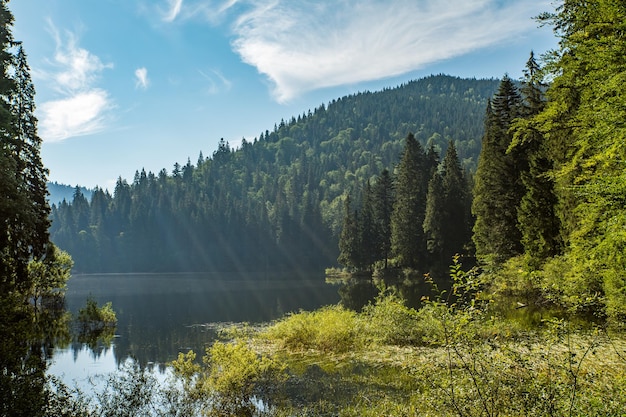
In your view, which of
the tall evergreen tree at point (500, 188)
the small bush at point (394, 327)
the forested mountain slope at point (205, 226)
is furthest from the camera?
the forested mountain slope at point (205, 226)

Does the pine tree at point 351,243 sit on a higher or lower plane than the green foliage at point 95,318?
higher

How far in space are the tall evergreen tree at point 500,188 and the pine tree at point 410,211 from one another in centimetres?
Result: 1553

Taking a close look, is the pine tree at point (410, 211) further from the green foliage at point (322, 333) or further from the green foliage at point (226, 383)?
the green foliage at point (226, 383)

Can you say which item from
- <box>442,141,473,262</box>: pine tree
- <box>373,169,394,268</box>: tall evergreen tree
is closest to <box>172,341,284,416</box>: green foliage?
<box>442,141,473,262</box>: pine tree

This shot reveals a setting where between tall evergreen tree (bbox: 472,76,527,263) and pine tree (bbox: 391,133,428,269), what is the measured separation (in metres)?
15.5

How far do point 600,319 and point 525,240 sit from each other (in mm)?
10840

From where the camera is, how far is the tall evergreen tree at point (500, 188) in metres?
38.2

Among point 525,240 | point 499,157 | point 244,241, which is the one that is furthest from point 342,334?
point 244,241

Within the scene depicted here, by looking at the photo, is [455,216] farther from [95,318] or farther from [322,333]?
[95,318]

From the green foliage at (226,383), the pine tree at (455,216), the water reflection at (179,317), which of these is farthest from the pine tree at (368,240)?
the green foliage at (226,383)

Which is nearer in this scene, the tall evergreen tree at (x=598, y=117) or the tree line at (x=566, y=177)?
the tall evergreen tree at (x=598, y=117)

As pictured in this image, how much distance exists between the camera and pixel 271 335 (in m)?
22.4

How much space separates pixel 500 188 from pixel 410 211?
72.0 feet

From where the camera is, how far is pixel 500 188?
3916 cm
